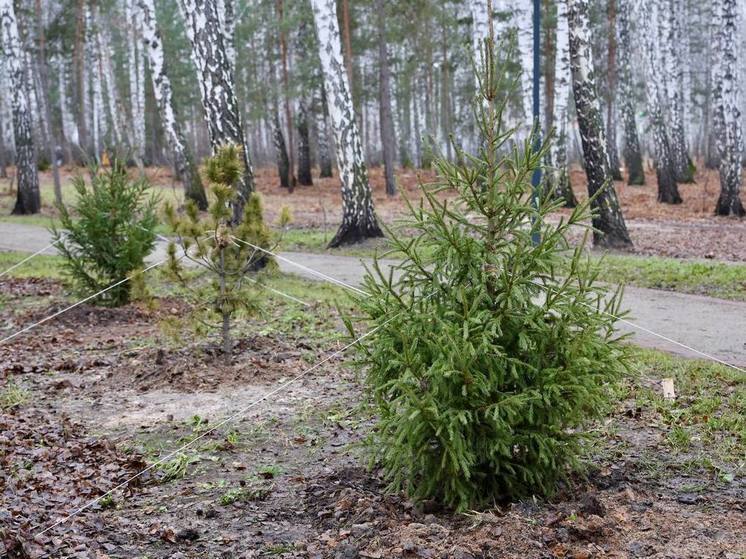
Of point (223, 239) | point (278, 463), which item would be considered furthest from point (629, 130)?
point (278, 463)

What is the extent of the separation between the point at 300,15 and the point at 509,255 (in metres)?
20.2

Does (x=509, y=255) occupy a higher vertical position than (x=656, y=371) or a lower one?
higher

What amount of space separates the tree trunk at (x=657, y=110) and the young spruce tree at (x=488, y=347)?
1880cm

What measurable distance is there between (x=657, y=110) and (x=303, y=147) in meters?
12.0

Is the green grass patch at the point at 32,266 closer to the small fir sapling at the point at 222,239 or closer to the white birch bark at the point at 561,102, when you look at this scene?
the small fir sapling at the point at 222,239

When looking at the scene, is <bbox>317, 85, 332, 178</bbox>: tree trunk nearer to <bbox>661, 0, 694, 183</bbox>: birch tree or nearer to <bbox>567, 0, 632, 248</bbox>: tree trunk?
<bbox>661, 0, 694, 183</bbox>: birch tree

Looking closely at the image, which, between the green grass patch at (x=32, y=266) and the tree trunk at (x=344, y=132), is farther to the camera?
the tree trunk at (x=344, y=132)

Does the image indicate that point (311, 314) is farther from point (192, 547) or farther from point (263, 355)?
point (192, 547)

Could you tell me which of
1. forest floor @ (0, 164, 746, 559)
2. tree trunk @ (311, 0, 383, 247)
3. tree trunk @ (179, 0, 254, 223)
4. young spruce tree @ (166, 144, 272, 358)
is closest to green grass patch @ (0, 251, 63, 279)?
tree trunk @ (179, 0, 254, 223)

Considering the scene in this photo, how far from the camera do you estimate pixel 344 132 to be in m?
14.5

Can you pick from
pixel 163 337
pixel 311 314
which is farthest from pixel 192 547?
pixel 311 314

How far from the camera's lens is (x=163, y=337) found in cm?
880

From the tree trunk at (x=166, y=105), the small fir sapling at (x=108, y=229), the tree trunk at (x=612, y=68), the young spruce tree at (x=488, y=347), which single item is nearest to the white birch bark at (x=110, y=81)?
the tree trunk at (x=166, y=105)

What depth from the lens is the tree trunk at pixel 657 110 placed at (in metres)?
21.9
